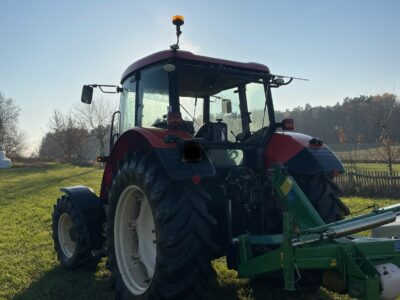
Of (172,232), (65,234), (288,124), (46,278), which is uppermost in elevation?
(288,124)

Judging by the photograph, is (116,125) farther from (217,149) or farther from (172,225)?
(172,225)

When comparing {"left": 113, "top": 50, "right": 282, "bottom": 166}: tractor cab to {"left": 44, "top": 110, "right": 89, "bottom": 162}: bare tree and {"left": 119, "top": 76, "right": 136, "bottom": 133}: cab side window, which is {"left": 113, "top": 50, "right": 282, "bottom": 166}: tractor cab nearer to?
{"left": 119, "top": 76, "right": 136, "bottom": 133}: cab side window

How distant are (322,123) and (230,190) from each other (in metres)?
53.9

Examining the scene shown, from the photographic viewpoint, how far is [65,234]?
5566 millimetres

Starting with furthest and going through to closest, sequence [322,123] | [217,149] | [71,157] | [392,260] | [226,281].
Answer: [322,123] → [71,157] → [226,281] → [217,149] → [392,260]

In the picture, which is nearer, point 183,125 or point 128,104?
point 183,125

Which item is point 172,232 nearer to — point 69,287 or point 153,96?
point 153,96

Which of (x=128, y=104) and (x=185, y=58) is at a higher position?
(x=185, y=58)

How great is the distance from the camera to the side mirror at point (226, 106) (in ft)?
15.9

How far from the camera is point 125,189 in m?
3.79

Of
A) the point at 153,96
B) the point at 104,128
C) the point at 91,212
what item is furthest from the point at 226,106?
the point at 104,128

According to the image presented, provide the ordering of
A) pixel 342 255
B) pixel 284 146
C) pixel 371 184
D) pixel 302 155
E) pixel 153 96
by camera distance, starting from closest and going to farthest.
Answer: pixel 342 255 < pixel 302 155 < pixel 284 146 < pixel 153 96 < pixel 371 184

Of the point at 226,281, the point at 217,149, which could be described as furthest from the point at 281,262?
the point at 226,281

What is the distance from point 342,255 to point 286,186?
833mm
